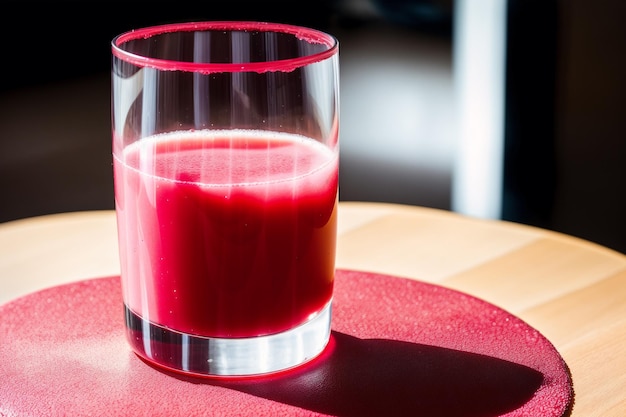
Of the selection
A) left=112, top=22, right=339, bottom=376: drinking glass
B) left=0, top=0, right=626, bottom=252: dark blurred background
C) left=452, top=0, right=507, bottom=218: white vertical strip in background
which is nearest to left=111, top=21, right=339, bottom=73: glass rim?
left=112, top=22, right=339, bottom=376: drinking glass

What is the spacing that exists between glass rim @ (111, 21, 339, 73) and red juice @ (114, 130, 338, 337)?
52mm

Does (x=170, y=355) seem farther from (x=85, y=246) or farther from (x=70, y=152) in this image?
(x=70, y=152)

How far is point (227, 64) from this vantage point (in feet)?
2.30

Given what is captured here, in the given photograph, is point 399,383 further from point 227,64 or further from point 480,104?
point 480,104

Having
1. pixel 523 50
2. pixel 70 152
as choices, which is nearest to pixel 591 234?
pixel 523 50

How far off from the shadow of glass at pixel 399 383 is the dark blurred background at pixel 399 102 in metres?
1.60

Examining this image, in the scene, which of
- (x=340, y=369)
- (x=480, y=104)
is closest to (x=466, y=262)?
(x=340, y=369)

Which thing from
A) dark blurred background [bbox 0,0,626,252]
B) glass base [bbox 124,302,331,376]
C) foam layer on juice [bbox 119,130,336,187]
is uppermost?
foam layer on juice [bbox 119,130,336,187]

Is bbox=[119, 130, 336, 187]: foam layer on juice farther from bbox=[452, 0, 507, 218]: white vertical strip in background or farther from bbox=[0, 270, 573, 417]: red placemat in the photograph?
bbox=[452, 0, 507, 218]: white vertical strip in background

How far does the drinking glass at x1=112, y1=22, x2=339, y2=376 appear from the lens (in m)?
0.72

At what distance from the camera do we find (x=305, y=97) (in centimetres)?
74

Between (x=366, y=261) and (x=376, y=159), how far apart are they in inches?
71.5

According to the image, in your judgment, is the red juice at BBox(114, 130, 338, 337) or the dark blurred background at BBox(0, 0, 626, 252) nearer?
the red juice at BBox(114, 130, 338, 337)

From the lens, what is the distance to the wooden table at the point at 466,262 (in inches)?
34.1
